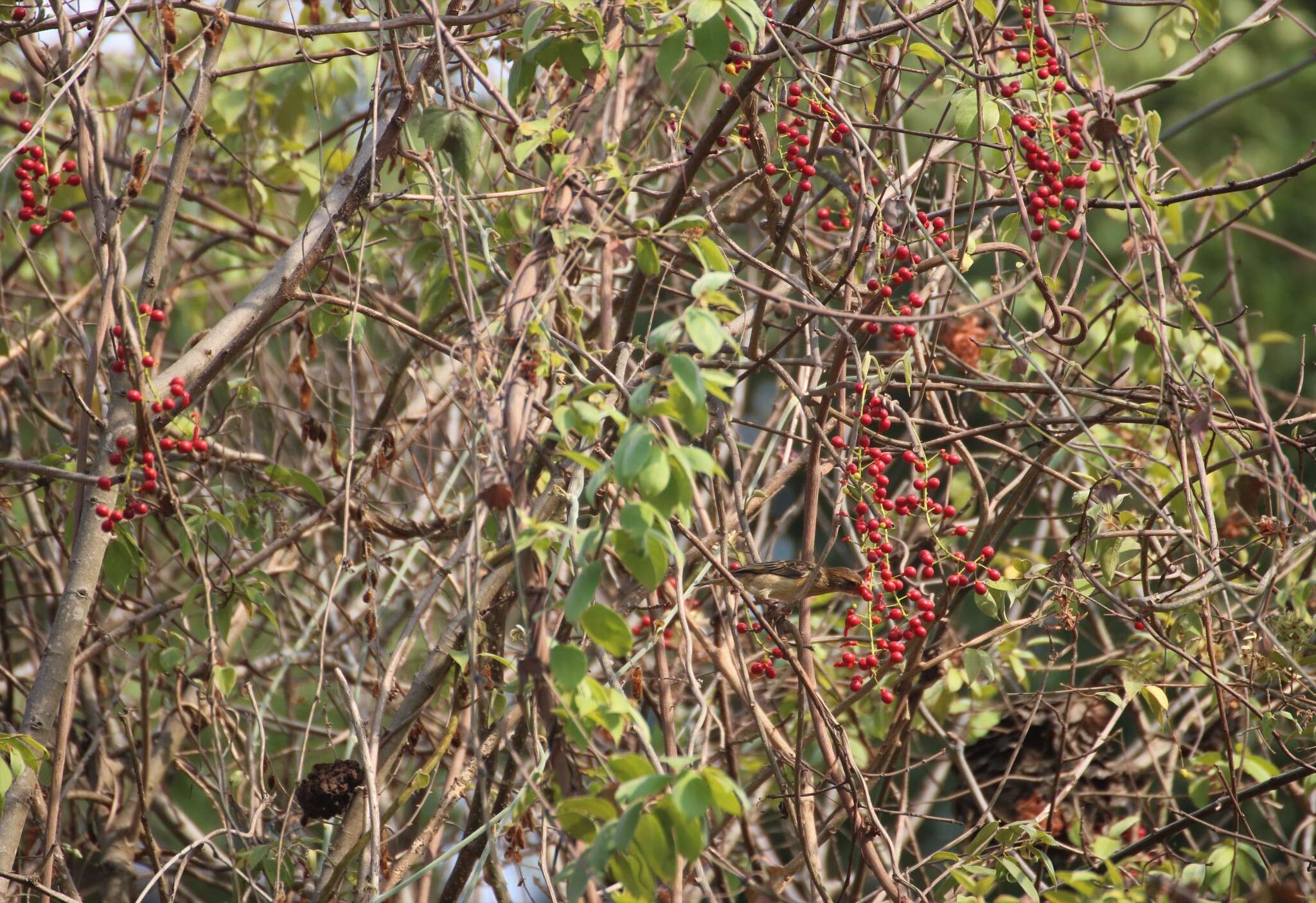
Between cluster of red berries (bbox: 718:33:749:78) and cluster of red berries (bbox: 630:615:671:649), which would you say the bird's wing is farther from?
cluster of red berries (bbox: 718:33:749:78)

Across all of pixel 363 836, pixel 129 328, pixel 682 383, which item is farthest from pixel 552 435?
pixel 363 836

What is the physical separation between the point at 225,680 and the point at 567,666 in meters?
1.20

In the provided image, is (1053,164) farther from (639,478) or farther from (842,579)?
(639,478)

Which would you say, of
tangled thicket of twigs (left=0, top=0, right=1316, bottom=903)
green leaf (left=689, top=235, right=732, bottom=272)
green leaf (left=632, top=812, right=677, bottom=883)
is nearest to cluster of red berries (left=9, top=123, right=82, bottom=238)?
tangled thicket of twigs (left=0, top=0, right=1316, bottom=903)

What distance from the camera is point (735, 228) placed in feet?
15.8

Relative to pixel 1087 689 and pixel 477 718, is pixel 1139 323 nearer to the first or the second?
pixel 1087 689

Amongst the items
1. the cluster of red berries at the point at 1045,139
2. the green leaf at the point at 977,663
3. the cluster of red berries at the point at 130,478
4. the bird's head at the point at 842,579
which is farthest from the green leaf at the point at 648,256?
the green leaf at the point at 977,663

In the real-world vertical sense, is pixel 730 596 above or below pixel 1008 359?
below

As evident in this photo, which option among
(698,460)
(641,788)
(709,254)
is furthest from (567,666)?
(709,254)

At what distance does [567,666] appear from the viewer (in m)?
Answer: 1.43

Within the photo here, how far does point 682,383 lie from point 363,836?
1260 millimetres

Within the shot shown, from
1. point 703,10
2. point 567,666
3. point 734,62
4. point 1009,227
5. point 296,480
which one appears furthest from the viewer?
point 296,480

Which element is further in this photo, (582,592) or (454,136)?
(454,136)

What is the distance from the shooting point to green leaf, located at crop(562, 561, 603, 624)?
1.40m
